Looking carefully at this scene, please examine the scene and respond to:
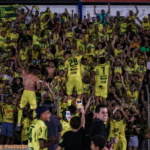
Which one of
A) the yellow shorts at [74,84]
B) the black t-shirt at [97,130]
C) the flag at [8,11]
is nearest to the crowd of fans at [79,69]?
the yellow shorts at [74,84]

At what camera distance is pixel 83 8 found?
1307 centimetres

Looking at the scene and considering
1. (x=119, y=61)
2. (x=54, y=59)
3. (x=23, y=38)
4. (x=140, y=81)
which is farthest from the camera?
(x=23, y=38)

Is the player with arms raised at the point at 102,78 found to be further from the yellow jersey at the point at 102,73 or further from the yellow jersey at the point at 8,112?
the yellow jersey at the point at 8,112

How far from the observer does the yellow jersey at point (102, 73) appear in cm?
857

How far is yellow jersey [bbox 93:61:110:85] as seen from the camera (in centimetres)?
857

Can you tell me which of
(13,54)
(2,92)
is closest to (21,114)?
(2,92)

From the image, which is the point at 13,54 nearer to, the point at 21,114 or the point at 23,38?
the point at 23,38

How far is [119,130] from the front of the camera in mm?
7559

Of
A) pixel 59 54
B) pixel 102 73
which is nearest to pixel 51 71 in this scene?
pixel 59 54

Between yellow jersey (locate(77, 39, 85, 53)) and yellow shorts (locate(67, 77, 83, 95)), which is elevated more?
yellow jersey (locate(77, 39, 85, 53))

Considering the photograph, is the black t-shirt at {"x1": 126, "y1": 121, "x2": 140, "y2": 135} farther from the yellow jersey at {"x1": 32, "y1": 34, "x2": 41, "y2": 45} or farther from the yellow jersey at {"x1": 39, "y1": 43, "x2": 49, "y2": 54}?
the yellow jersey at {"x1": 32, "y1": 34, "x2": 41, "y2": 45}

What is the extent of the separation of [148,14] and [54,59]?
5.06 meters

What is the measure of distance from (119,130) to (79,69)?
2.20m

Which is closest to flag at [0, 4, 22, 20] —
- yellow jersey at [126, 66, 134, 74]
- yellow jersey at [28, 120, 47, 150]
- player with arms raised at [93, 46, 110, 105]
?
player with arms raised at [93, 46, 110, 105]
